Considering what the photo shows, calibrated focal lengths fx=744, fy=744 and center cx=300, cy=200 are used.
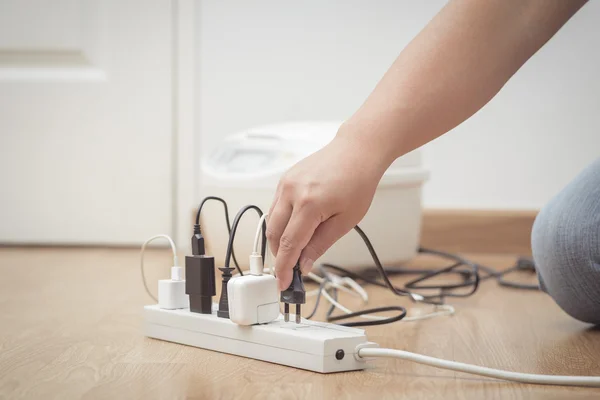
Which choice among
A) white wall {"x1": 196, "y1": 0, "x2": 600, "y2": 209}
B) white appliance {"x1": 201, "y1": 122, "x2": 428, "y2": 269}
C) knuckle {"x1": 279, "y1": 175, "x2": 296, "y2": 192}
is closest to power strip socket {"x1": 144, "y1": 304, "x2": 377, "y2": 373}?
knuckle {"x1": 279, "y1": 175, "x2": 296, "y2": 192}

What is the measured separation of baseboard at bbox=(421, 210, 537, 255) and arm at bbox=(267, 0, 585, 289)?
110 centimetres

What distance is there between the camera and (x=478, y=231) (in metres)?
1.70

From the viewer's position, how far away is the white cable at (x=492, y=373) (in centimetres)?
59

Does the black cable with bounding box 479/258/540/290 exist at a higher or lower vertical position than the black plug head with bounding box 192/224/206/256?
lower

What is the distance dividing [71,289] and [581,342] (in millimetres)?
740

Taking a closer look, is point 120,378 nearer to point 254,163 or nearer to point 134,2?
point 254,163

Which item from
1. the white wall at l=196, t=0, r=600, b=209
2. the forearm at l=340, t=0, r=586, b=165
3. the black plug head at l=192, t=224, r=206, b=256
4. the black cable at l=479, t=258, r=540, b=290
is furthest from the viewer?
the white wall at l=196, t=0, r=600, b=209

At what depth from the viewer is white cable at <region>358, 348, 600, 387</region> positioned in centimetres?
59

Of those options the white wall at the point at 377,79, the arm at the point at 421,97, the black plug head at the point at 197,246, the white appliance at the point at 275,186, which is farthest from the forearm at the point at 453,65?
the white wall at the point at 377,79

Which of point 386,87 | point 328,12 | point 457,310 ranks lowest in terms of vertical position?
point 457,310

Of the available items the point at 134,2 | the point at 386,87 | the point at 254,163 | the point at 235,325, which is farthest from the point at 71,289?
the point at 134,2

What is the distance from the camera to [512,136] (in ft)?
5.52

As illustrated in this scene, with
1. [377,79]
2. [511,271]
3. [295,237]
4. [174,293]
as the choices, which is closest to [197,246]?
[174,293]

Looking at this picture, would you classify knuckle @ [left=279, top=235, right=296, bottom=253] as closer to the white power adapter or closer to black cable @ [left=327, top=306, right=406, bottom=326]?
the white power adapter
